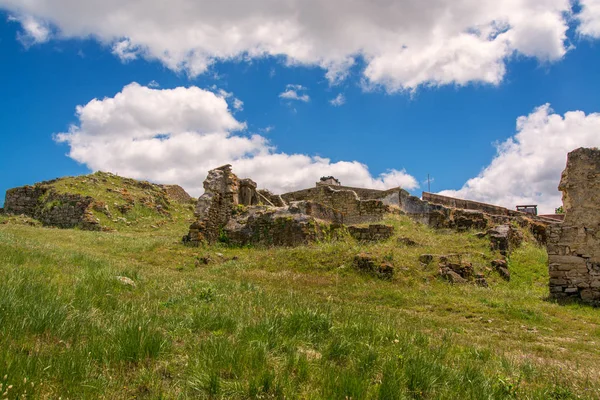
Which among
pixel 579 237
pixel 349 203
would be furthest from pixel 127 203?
pixel 579 237

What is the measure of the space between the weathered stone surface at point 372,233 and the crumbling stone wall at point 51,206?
57.8ft

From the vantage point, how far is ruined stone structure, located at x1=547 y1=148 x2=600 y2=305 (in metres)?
11.7

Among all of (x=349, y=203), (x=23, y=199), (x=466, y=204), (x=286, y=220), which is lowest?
(x=286, y=220)

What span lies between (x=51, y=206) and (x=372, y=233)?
80.1 ft

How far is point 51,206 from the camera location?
98.0ft

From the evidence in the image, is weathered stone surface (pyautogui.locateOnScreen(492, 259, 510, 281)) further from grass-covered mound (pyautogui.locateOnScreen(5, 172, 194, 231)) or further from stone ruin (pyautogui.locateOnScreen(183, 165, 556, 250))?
grass-covered mound (pyautogui.locateOnScreen(5, 172, 194, 231))

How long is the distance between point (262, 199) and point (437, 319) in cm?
1717

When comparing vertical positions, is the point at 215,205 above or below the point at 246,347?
above

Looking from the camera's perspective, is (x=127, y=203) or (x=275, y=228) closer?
(x=275, y=228)

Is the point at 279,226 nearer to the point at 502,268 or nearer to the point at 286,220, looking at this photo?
the point at 286,220

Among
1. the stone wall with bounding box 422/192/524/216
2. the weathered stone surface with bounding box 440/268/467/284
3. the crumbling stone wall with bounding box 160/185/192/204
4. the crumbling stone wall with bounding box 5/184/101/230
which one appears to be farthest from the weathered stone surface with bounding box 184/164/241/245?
the crumbling stone wall with bounding box 160/185/192/204

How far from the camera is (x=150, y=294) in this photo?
6.60 meters

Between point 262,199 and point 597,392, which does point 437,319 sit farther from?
point 262,199

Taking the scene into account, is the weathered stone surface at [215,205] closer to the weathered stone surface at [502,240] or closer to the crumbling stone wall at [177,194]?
the weathered stone surface at [502,240]
